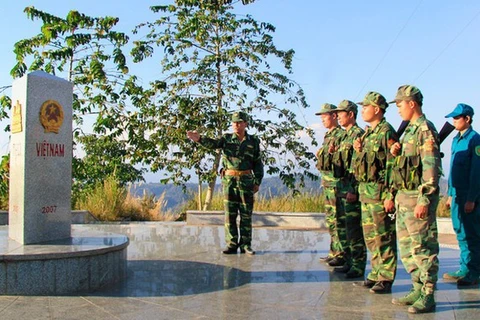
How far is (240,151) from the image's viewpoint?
22.8 ft

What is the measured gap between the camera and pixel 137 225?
10578mm

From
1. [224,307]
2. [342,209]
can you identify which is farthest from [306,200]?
[224,307]

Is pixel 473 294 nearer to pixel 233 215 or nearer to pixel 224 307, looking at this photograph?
pixel 224 307

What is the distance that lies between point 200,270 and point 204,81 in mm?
7186

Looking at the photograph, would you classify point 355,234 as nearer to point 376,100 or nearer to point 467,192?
point 467,192

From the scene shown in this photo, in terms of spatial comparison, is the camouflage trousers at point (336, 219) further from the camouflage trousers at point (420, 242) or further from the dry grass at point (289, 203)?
the dry grass at point (289, 203)

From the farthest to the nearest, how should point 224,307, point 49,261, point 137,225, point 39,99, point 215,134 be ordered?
point 215,134 → point 137,225 → point 39,99 → point 49,261 → point 224,307

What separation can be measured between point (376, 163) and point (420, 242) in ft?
2.98

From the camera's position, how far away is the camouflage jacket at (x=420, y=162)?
14.0ft

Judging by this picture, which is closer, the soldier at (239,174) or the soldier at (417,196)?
the soldier at (417,196)

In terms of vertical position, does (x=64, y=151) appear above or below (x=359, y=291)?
above

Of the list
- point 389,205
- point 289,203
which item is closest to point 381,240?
point 389,205

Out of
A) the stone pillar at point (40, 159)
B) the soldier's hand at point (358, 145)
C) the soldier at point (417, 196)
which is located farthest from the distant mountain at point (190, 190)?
the soldier at point (417, 196)

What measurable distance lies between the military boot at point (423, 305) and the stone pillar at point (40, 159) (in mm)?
3906
